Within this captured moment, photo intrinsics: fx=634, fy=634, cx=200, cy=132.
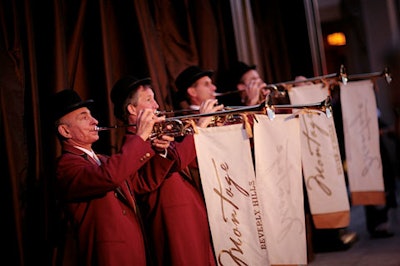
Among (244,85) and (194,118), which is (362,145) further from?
(194,118)

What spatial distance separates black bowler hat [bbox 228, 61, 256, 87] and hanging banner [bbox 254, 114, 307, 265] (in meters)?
1.55

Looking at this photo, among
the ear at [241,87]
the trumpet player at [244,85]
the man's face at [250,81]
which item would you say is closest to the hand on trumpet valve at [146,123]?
the trumpet player at [244,85]

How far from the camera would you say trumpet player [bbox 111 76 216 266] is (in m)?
3.60

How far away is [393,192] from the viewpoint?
6387 mm

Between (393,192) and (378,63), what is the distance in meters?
3.19

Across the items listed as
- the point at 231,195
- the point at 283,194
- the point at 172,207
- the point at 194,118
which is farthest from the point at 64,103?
the point at 283,194

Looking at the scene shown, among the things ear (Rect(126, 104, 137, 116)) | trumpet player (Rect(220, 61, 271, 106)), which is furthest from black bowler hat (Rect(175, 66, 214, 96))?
ear (Rect(126, 104, 137, 116))

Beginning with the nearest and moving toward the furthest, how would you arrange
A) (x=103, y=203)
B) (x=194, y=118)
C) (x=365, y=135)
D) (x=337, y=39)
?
(x=103, y=203) → (x=194, y=118) → (x=365, y=135) → (x=337, y=39)

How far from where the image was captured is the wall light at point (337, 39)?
9938 mm

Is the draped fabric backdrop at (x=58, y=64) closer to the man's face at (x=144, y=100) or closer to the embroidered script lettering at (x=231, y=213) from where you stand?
the man's face at (x=144, y=100)

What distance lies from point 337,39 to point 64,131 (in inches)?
290

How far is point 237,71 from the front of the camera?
5.33 metres

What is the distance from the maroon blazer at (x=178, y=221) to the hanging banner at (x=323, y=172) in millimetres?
1059

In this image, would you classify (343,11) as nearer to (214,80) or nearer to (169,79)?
(214,80)
